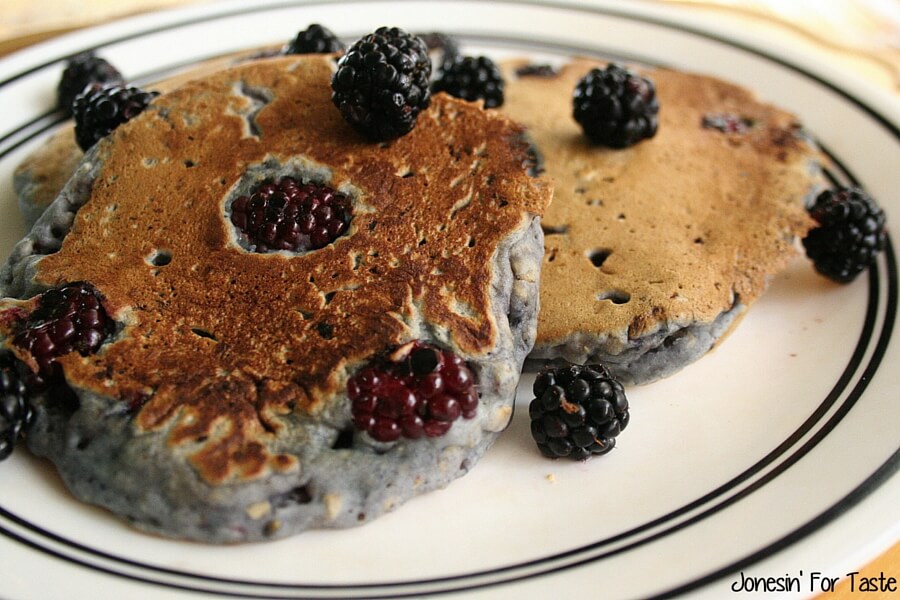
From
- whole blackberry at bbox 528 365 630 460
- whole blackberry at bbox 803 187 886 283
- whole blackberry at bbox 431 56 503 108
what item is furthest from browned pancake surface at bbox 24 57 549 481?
whole blackberry at bbox 803 187 886 283

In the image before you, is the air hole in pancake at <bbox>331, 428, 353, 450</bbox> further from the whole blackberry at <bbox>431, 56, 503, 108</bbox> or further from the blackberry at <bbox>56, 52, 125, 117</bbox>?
the blackberry at <bbox>56, 52, 125, 117</bbox>

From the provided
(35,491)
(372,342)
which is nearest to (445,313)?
(372,342)

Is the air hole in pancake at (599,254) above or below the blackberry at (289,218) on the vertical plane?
below

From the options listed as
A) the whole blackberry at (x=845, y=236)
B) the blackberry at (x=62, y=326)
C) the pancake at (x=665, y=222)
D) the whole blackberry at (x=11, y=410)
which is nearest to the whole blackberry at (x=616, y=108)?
the pancake at (x=665, y=222)

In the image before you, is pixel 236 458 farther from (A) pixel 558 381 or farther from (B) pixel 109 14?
(B) pixel 109 14

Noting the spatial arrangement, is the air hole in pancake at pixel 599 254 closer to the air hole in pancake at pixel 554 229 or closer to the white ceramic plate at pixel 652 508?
the air hole in pancake at pixel 554 229

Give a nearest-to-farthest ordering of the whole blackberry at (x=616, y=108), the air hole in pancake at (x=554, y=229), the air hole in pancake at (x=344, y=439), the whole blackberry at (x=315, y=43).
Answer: the air hole in pancake at (x=344, y=439) < the air hole in pancake at (x=554, y=229) < the whole blackberry at (x=616, y=108) < the whole blackberry at (x=315, y=43)
